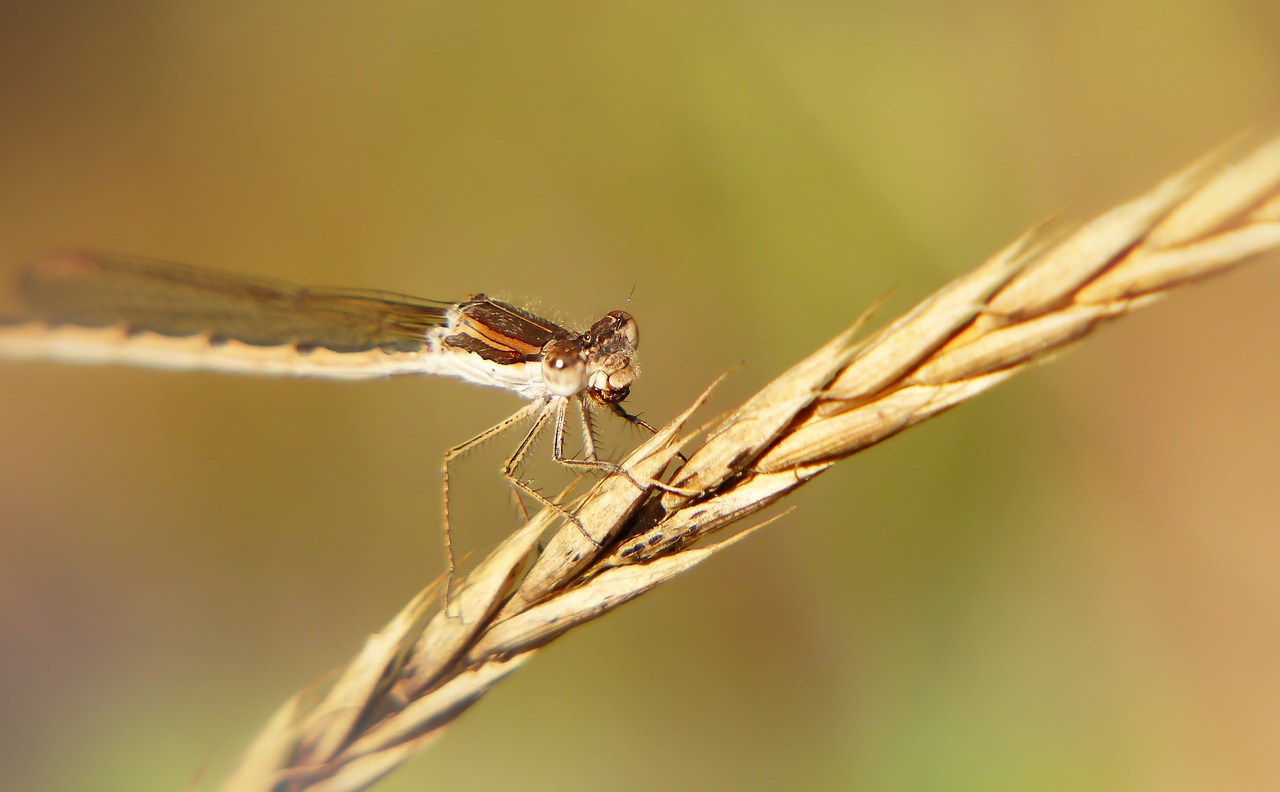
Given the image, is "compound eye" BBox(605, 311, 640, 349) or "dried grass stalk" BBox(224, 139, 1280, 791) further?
"compound eye" BBox(605, 311, 640, 349)

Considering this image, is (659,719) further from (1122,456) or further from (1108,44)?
(1108,44)

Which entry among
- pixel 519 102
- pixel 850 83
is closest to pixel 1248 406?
pixel 850 83

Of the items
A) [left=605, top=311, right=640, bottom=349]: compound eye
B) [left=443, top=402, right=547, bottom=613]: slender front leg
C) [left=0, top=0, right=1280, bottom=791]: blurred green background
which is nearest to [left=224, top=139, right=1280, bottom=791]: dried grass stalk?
[left=443, top=402, right=547, bottom=613]: slender front leg

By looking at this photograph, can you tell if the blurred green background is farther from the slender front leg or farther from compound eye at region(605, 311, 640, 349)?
compound eye at region(605, 311, 640, 349)

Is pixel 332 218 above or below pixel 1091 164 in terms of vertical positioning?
above

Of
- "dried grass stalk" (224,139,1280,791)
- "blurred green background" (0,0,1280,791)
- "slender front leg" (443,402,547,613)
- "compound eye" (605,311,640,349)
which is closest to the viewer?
"dried grass stalk" (224,139,1280,791)

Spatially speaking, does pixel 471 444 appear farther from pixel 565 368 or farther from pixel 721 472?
pixel 721 472

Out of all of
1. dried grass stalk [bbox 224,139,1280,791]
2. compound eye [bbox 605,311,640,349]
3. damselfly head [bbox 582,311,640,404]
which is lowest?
dried grass stalk [bbox 224,139,1280,791]
